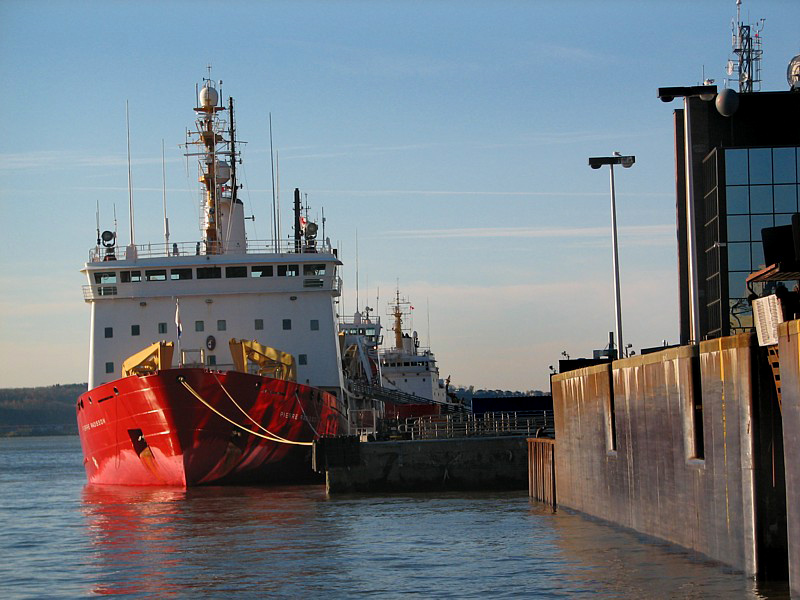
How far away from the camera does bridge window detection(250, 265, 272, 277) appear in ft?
135

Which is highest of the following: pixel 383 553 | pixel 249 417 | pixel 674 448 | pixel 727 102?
pixel 727 102

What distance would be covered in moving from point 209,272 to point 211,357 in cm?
289

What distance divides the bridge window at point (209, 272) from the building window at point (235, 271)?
0.27 metres

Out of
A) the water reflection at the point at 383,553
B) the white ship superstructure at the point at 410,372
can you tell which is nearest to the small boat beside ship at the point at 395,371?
the white ship superstructure at the point at 410,372

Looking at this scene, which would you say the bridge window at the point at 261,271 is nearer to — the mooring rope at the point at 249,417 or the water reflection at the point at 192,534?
the mooring rope at the point at 249,417

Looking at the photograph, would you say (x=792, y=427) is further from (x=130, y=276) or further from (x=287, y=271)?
(x=130, y=276)

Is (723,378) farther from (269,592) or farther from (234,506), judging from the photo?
(234,506)

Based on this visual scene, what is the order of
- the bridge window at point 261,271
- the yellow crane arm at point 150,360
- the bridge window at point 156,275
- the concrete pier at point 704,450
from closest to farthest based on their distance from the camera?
the concrete pier at point 704,450, the yellow crane arm at point 150,360, the bridge window at point 261,271, the bridge window at point 156,275

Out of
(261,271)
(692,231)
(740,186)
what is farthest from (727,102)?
(261,271)

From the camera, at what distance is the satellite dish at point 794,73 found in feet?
121

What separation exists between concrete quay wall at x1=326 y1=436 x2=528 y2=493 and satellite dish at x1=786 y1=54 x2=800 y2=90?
13.8m

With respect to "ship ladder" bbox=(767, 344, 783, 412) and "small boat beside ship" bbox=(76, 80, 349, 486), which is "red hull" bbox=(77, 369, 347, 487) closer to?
"small boat beside ship" bbox=(76, 80, 349, 486)

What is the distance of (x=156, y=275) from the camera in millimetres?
41469

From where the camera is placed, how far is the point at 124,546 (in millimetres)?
24344
